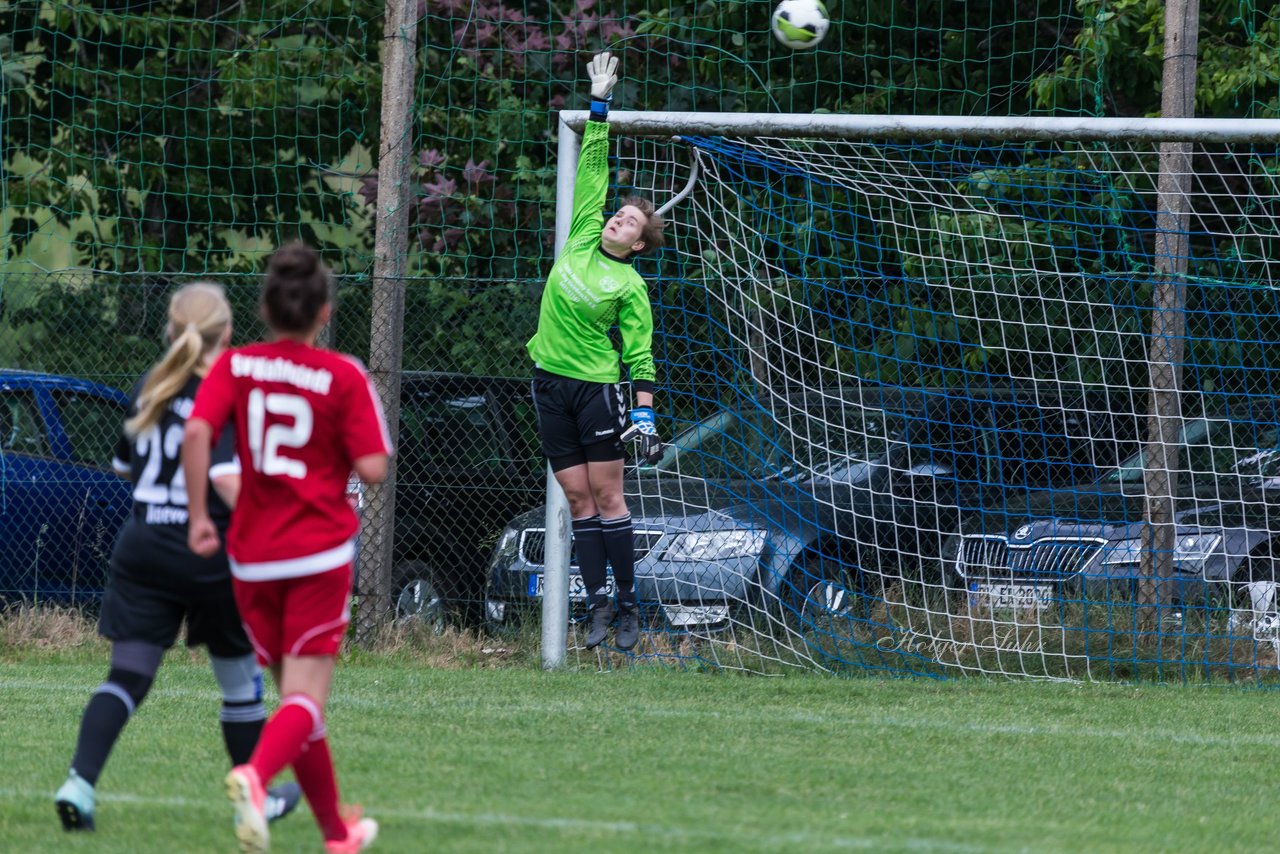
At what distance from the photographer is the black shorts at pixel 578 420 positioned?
25.7ft

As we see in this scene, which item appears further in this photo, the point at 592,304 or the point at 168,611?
the point at 592,304

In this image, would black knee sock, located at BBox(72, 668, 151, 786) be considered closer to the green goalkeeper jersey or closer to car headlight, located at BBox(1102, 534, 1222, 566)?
the green goalkeeper jersey

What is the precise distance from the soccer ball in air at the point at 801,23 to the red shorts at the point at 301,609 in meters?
4.99

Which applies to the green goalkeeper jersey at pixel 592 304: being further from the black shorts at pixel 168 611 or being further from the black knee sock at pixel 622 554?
the black shorts at pixel 168 611

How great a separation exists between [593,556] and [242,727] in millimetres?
3505

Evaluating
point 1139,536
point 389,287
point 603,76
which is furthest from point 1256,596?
point 389,287

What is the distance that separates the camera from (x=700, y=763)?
18.3ft

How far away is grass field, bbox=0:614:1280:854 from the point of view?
14.5 feet

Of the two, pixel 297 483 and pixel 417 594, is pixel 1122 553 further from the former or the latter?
pixel 297 483

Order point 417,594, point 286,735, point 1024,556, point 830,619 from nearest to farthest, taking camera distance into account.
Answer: point 286,735 < point 830,619 < point 1024,556 < point 417,594

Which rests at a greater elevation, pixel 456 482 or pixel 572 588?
pixel 456 482

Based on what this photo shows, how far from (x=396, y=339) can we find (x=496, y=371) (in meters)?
0.76

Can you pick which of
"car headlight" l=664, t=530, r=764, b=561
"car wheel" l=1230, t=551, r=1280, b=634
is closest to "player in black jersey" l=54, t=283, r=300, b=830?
"car headlight" l=664, t=530, r=764, b=561

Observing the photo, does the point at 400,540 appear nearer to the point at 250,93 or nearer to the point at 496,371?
the point at 496,371
